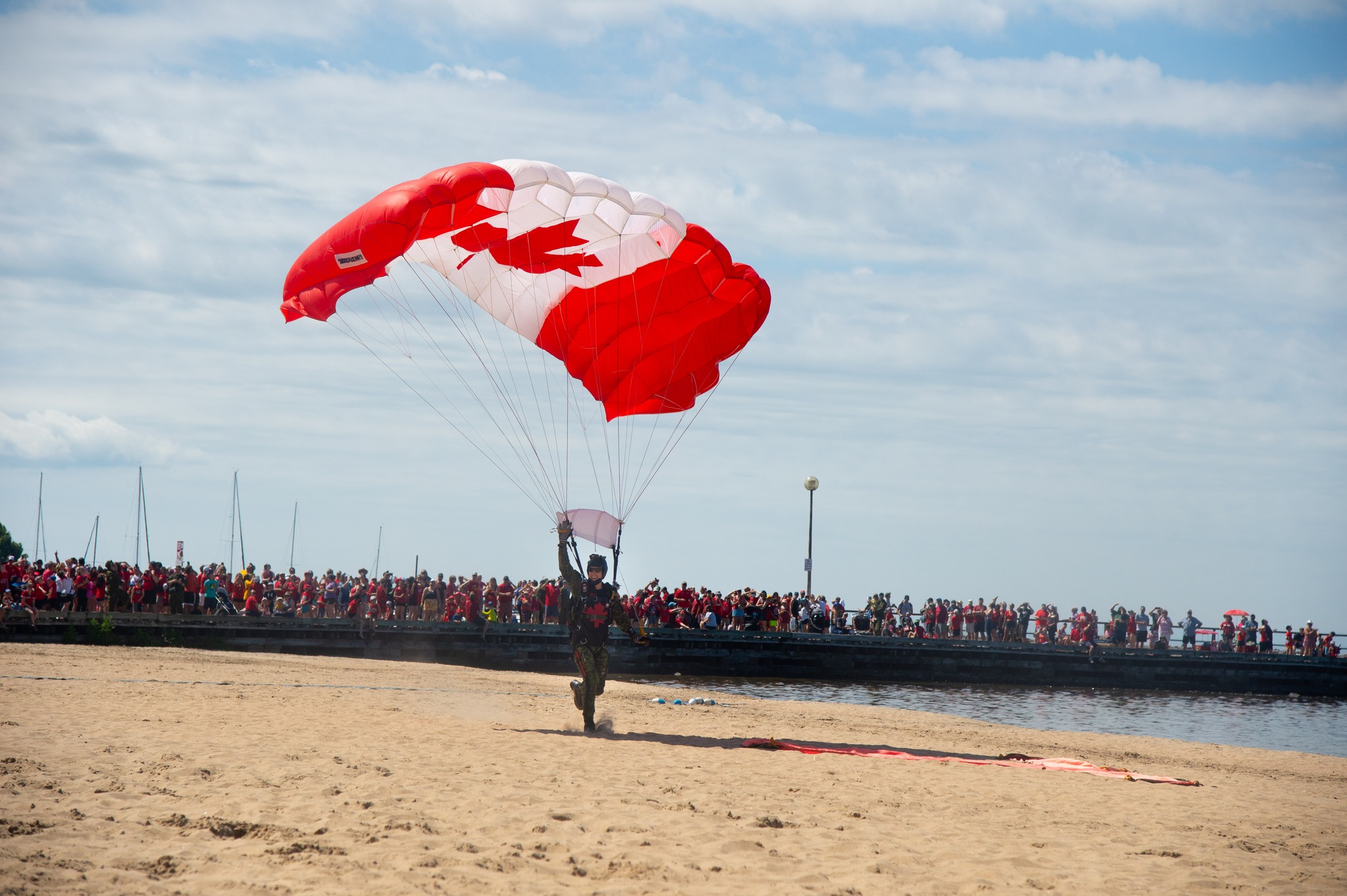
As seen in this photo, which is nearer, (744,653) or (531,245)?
(531,245)

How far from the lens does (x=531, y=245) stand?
12.2m

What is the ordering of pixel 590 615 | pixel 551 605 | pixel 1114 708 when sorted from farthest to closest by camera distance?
pixel 551 605 < pixel 1114 708 < pixel 590 615

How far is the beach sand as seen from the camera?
568cm

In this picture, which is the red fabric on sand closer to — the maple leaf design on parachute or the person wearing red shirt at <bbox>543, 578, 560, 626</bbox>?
the maple leaf design on parachute

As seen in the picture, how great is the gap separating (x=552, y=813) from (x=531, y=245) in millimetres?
7174

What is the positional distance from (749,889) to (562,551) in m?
5.26

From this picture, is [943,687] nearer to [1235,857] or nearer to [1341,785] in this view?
[1341,785]

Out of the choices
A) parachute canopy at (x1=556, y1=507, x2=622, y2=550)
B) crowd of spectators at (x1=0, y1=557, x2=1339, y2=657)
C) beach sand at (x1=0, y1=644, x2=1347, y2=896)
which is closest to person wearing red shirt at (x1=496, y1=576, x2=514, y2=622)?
crowd of spectators at (x1=0, y1=557, x2=1339, y2=657)

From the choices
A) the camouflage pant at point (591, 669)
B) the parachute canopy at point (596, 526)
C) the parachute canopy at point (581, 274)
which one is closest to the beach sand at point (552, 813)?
the camouflage pant at point (591, 669)

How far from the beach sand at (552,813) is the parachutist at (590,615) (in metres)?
0.71

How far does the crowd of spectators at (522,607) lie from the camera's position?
2222 centimetres

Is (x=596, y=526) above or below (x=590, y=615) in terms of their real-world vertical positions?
above

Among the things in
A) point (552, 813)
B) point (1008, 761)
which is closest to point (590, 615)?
point (552, 813)

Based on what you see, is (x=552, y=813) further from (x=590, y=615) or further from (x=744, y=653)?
(x=744, y=653)
